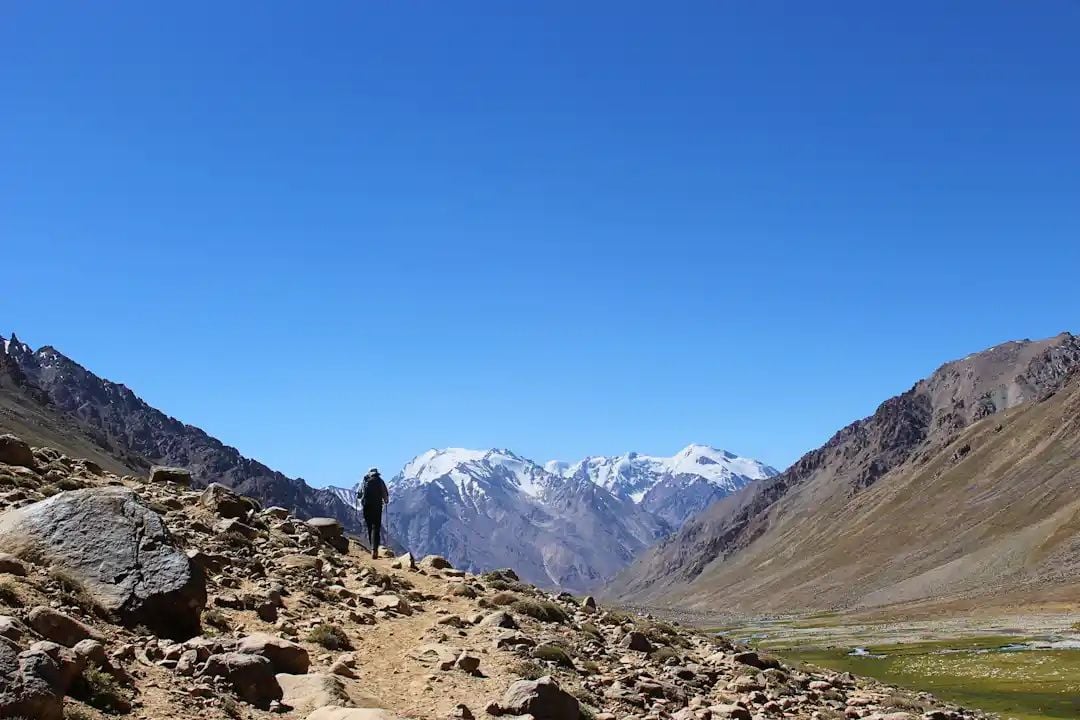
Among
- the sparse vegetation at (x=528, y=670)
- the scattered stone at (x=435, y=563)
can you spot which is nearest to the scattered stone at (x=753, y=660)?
the sparse vegetation at (x=528, y=670)

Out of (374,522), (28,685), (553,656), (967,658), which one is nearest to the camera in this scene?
(28,685)

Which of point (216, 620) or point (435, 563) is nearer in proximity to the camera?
point (216, 620)

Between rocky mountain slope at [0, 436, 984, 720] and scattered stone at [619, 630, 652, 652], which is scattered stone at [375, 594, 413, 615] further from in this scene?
scattered stone at [619, 630, 652, 652]

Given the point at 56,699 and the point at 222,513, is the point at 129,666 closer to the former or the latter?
the point at 56,699

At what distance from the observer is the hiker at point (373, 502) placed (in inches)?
1412

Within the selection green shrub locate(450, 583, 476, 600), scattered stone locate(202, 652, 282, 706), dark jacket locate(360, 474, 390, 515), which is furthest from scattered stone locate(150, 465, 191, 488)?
scattered stone locate(202, 652, 282, 706)

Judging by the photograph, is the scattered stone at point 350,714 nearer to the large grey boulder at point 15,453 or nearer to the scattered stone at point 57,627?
the scattered stone at point 57,627

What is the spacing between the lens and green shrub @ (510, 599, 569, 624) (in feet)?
92.1

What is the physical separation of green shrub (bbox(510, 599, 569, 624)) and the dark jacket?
30.9 ft

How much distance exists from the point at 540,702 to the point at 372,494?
21.3 metres

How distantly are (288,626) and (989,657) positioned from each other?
70.9 m

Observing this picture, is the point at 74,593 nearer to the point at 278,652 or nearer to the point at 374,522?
the point at 278,652

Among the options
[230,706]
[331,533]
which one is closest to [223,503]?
[331,533]

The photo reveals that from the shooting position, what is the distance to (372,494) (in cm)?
3638
